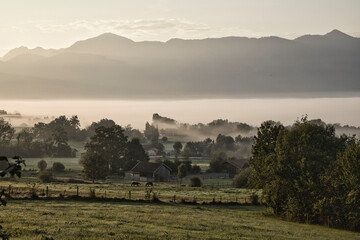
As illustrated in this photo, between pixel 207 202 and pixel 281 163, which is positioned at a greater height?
pixel 281 163

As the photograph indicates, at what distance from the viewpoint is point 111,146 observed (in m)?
144

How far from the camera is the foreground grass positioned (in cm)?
2967

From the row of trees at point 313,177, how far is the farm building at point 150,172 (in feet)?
226

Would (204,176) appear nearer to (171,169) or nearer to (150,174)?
(171,169)

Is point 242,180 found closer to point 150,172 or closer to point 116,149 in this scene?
point 150,172

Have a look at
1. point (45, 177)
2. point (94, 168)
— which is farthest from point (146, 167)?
point (45, 177)

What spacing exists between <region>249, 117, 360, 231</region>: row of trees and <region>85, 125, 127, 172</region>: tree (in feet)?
288

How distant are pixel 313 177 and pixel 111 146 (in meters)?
98.5

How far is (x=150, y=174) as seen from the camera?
12662 centimetres

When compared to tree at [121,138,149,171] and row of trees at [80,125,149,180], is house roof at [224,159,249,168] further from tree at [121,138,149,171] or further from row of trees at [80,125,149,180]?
row of trees at [80,125,149,180]

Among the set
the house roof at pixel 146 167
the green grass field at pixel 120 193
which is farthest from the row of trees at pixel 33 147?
the green grass field at pixel 120 193

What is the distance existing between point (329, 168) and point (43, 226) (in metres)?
35.1

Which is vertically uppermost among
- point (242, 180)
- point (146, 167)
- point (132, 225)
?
point (132, 225)

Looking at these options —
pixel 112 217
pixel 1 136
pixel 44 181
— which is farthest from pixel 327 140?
pixel 1 136
